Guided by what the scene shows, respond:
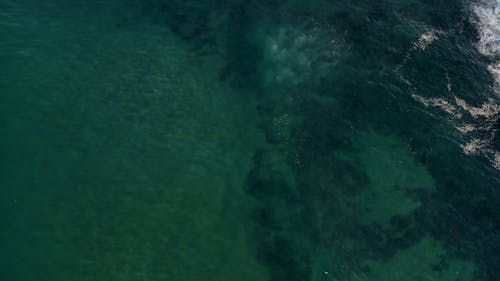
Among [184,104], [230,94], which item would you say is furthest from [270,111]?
[184,104]

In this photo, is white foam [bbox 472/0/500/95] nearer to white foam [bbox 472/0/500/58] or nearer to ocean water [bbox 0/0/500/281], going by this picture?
white foam [bbox 472/0/500/58]

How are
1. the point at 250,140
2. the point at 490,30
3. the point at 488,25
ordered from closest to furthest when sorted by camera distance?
the point at 250,140
the point at 490,30
the point at 488,25

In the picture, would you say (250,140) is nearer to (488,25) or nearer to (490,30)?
(490,30)

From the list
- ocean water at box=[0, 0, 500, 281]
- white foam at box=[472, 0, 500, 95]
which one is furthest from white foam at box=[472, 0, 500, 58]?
ocean water at box=[0, 0, 500, 281]

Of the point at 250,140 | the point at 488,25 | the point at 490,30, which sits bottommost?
the point at 250,140

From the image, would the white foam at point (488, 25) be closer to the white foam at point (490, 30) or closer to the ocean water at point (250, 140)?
the white foam at point (490, 30)

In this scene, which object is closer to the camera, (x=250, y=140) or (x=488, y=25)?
(x=250, y=140)

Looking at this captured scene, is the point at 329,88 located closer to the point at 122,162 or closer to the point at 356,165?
the point at 356,165

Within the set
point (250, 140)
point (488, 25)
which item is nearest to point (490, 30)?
point (488, 25)
